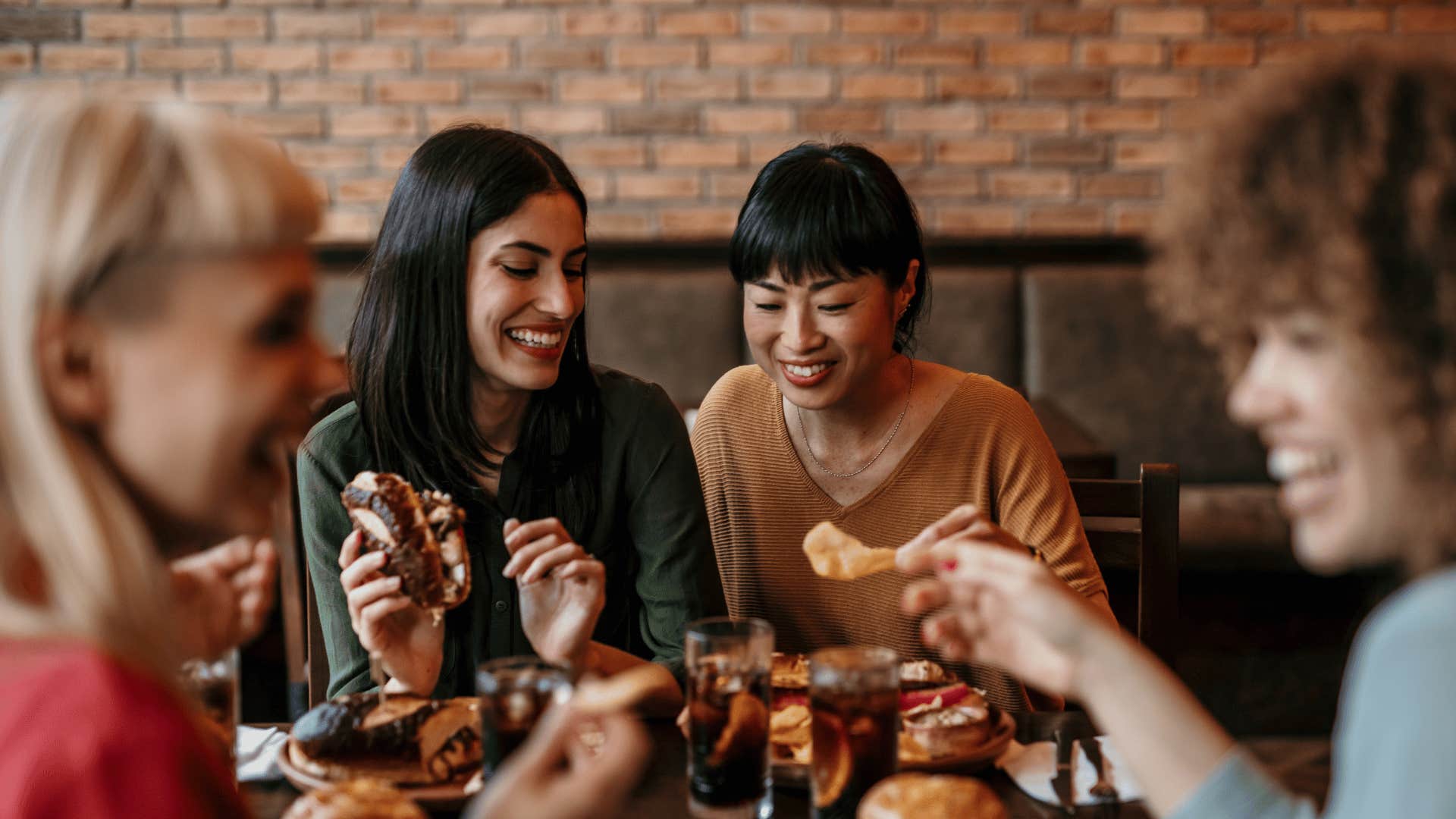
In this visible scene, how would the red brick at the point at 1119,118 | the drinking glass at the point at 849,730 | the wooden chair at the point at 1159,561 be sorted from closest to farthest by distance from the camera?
the drinking glass at the point at 849,730
the wooden chair at the point at 1159,561
the red brick at the point at 1119,118

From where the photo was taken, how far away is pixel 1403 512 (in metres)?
0.75

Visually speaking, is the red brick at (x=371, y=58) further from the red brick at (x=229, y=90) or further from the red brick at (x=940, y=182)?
the red brick at (x=940, y=182)

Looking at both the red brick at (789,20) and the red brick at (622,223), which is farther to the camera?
the red brick at (622,223)

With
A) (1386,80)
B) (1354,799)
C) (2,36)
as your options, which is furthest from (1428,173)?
(2,36)

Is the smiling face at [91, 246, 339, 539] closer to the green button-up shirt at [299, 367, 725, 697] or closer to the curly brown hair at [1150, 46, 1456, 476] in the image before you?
the curly brown hair at [1150, 46, 1456, 476]

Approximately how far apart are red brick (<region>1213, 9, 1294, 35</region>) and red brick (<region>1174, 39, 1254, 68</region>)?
0.04 meters

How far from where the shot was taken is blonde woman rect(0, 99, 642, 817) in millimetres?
666

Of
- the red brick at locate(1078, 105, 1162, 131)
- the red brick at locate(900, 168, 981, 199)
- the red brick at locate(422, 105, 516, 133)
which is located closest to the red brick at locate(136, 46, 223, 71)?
the red brick at locate(422, 105, 516, 133)

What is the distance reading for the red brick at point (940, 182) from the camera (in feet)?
13.3

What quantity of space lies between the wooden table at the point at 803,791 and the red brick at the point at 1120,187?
120 inches

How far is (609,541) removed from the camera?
1814 mm

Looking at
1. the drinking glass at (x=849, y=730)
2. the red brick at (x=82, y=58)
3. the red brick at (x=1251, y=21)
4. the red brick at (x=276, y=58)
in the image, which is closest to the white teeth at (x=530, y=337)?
the drinking glass at (x=849, y=730)

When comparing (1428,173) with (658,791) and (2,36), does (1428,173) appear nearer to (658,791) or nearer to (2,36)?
(658,791)

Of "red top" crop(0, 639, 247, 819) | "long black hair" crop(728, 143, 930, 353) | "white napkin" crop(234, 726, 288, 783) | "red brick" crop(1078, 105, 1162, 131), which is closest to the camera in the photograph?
"red top" crop(0, 639, 247, 819)
